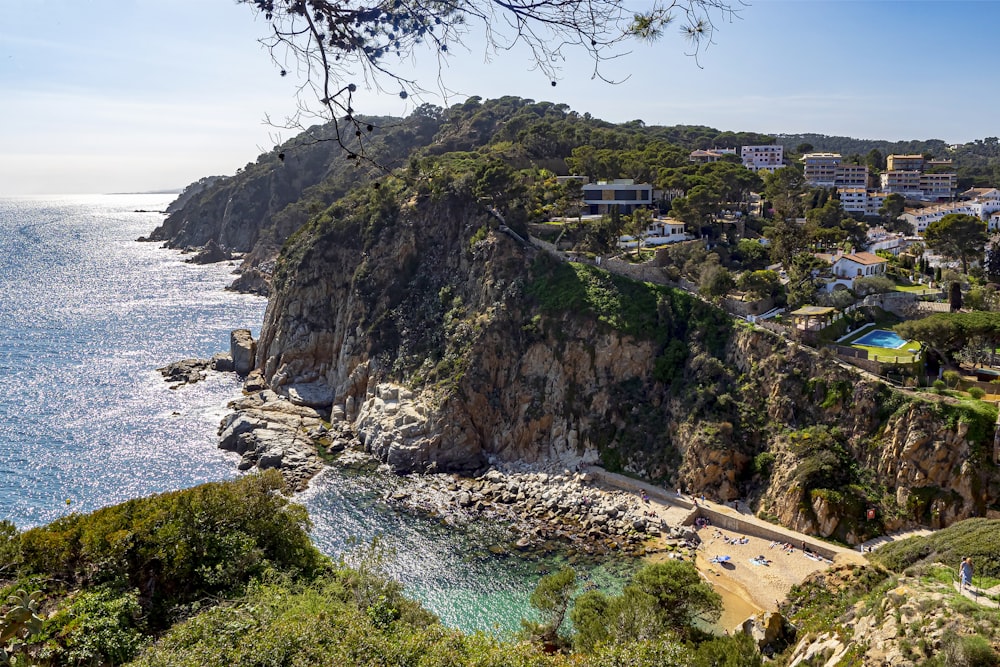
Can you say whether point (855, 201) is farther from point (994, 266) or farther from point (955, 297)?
point (955, 297)

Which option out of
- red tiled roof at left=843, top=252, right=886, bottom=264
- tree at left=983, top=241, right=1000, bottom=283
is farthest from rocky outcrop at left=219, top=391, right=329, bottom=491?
tree at left=983, top=241, right=1000, bottom=283

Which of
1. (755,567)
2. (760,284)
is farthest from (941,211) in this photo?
(755,567)

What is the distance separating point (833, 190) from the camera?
71625 mm

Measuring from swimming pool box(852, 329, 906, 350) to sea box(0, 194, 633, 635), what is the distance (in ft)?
58.9

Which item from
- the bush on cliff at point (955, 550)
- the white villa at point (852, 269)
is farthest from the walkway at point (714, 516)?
the white villa at point (852, 269)

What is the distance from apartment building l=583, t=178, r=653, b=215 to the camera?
53.8 meters

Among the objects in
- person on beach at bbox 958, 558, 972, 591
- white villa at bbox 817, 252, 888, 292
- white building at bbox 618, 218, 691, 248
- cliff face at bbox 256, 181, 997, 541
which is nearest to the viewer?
person on beach at bbox 958, 558, 972, 591

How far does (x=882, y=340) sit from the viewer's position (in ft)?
113

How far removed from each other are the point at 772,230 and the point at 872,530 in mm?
27135

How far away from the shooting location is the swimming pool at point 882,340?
33.8 m

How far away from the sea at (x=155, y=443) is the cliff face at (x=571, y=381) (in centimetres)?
683

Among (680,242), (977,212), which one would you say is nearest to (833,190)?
(977,212)

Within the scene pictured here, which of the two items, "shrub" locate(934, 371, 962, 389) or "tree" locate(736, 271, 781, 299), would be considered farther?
"tree" locate(736, 271, 781, 299)

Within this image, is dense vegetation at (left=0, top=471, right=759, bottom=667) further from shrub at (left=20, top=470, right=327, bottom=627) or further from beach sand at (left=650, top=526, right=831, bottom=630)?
beach sand at (left=650, top=526, right=831, bottom=630)
